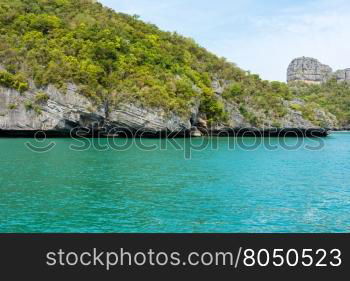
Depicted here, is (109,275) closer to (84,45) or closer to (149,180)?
(149,180)

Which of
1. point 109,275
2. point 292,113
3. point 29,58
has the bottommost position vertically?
point 109,275

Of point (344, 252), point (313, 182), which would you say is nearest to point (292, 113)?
point (313, 182)

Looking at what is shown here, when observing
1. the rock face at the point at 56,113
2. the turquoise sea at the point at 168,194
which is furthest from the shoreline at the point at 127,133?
the turquoise sea at the point at 168,194

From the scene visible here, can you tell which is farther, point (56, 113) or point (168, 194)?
point (56, 113)

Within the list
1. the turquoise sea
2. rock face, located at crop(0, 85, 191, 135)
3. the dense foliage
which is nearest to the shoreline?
rock face, located at crop(0, 85, 191, 135)

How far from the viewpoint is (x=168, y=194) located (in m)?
21.5

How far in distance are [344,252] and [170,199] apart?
883cm

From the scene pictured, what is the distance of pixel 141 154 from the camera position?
39.1 metres

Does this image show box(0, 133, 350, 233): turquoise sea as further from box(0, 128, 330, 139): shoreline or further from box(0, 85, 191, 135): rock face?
box(0, 128, 330, 139): shoreline

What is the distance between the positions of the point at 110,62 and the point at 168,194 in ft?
144

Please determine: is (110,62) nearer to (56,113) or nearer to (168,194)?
(56,113)

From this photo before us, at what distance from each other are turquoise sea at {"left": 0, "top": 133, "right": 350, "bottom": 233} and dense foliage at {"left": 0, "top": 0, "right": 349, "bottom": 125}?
2315cm

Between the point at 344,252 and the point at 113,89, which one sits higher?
the point at 113,89

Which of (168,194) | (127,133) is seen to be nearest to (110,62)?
(127,133)
